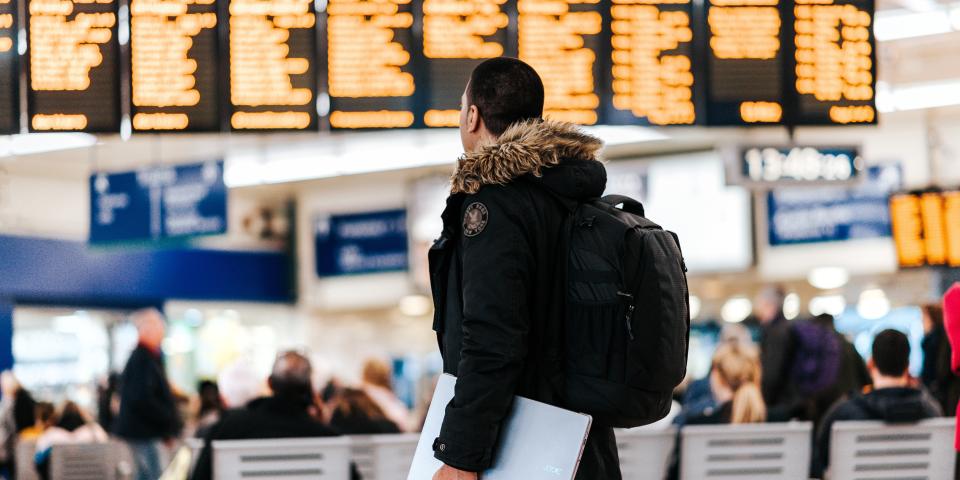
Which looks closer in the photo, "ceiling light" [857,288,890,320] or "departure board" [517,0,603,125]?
"departure board" [517,0,603,125]

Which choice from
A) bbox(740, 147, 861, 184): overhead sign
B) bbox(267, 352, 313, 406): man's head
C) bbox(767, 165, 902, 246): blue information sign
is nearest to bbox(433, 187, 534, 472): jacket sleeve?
bbox(267, 352, 313, 406): man's head

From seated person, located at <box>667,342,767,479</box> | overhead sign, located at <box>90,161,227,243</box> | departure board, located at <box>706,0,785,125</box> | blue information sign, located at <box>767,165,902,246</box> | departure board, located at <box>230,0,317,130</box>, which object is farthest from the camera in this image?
blue information sign, located at <box>767,165,902,246</box>

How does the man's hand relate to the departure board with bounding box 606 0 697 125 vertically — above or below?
below

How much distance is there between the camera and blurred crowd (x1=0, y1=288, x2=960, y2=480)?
5906 mm

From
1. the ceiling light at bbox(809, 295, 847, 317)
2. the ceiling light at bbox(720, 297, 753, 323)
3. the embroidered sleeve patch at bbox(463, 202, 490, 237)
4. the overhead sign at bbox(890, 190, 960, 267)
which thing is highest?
the embroidered sleeve patch at bbox(463, 202, 490, 237)

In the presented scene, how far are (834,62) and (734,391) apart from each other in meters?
1.85

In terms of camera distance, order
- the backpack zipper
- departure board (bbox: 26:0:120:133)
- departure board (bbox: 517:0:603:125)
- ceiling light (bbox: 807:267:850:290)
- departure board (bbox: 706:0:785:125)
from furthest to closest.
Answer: ceiling light (bbox: 807:267:850:290) < departure board (bbox: 706:0:785:125) < departure board (bbox: 517:0:603:125) < departure board (bbox: 26:0:120:133) < the backpack zipper

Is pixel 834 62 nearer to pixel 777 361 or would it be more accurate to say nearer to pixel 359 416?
pixel 777 361

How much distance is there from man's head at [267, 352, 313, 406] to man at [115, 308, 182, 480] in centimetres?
369

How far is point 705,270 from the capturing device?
16.0 m

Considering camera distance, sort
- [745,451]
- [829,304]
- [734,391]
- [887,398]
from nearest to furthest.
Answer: [745,451]
[887,398]
[734,391]
[829,304]

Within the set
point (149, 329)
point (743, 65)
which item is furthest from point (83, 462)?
point (743, 65)

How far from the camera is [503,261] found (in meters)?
2.71

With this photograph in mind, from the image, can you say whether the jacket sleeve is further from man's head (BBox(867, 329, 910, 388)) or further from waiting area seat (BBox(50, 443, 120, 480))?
waiting area seat (BBox(50, 443, 120, 480))
